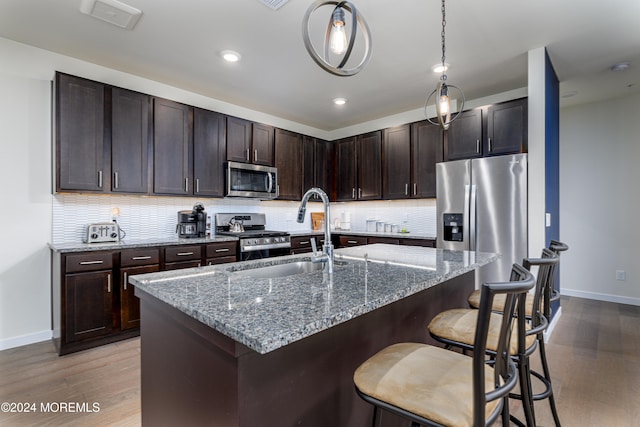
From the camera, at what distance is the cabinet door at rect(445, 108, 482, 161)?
11.8 ft

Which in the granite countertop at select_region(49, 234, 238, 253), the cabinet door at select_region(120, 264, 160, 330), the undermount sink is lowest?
the cabinet door at select_region(120, 264, 160, 330)

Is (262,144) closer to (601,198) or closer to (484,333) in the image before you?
(484,333)

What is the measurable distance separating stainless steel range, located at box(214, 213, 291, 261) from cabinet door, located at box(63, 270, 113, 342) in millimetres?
1329

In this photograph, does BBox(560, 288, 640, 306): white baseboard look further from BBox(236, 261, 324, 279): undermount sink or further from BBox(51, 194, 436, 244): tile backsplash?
BBox(236, 261, 324, 279): undermount sink

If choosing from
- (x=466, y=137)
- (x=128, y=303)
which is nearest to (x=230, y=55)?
(x=128, y=303)

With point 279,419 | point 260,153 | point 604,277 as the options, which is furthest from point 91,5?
point 604,277

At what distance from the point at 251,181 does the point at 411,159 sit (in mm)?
2175

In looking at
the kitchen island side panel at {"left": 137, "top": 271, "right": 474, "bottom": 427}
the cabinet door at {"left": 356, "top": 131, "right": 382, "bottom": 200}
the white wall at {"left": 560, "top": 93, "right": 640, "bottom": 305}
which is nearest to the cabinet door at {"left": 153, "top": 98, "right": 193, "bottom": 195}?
the kitchen island side panel at {"left": 137, "top": 271, "right": 474, "bottom": 427}

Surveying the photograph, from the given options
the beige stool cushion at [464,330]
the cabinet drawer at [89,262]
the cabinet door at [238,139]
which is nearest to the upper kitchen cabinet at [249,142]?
the cabinet door at [238,139]

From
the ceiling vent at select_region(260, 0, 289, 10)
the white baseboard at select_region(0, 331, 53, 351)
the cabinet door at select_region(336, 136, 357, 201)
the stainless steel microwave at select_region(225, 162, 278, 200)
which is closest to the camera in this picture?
the ceiling vent at select_region(260, 0, 289, 10)

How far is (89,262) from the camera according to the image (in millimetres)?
2736

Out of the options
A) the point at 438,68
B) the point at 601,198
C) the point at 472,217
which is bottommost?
the point at 472,217

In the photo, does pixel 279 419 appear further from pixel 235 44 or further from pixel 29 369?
pixel 235 44

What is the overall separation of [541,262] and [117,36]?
11.0 ft
